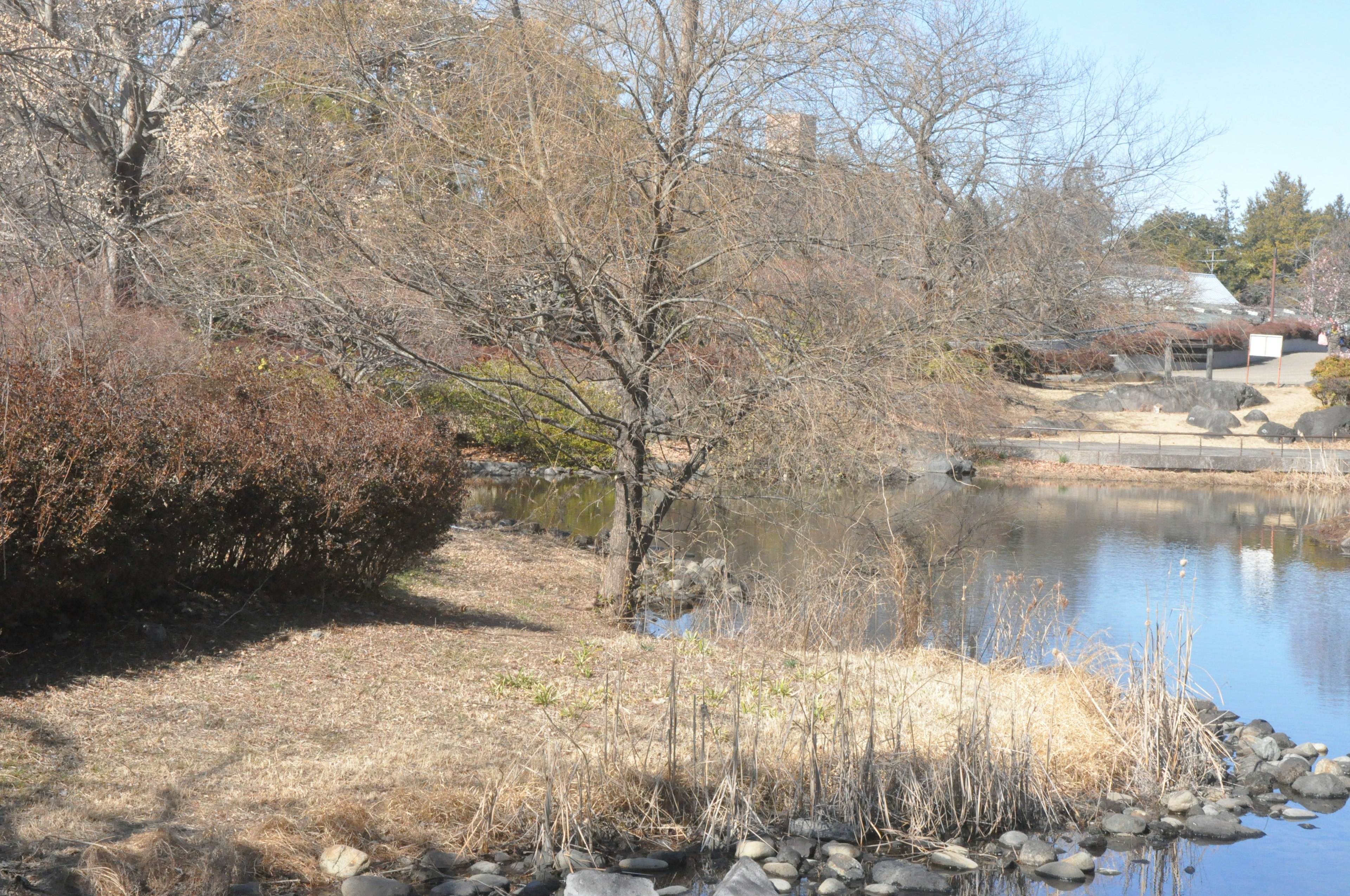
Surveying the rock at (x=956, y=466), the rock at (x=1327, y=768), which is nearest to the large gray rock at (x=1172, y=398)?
the rock at (x=956, y=466)

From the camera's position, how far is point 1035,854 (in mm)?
6055

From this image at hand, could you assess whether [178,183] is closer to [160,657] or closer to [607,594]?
[607,594]

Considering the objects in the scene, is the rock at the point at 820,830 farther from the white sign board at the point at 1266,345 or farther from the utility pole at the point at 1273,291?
the utility pole at the point at 1273,291

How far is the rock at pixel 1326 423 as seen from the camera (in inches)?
1196

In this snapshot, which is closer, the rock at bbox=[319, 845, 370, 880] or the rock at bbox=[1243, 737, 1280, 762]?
the rock at bbox=[319, 845, 370, 880]

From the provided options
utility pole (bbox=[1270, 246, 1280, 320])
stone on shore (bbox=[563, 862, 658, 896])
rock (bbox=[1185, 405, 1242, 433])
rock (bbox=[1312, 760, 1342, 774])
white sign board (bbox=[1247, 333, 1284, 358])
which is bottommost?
rock (bbox=[1312, 760, 1342, 774])

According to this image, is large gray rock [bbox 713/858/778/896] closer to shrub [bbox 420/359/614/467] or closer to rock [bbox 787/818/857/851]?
rock [bbox 787/818/857/851]

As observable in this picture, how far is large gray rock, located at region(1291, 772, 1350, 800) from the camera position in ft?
24.6

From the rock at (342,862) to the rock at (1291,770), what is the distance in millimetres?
6170

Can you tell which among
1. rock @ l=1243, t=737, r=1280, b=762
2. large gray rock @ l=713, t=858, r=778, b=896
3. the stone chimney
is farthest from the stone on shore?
the stone chimney

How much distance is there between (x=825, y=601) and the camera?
899 centimetres

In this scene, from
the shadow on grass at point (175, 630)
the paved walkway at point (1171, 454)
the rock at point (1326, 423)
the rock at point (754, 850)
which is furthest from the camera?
the rock at point (1326, 423)

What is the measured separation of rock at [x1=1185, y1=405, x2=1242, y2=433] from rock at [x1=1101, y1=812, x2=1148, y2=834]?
2740cm

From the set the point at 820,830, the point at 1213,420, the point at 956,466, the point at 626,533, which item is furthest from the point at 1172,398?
the point at 820,830
